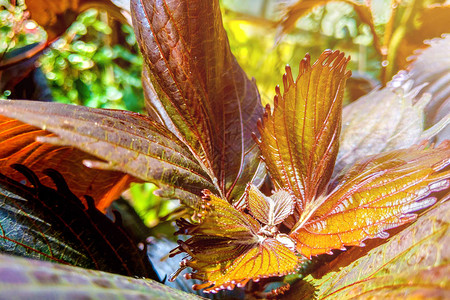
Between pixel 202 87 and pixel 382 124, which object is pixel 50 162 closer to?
pixel 202 87

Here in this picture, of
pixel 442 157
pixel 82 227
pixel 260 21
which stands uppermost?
pixel 260 21

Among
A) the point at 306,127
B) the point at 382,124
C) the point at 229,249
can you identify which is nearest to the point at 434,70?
the point at 382,124

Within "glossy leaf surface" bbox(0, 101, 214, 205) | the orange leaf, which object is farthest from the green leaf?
the orange leaf

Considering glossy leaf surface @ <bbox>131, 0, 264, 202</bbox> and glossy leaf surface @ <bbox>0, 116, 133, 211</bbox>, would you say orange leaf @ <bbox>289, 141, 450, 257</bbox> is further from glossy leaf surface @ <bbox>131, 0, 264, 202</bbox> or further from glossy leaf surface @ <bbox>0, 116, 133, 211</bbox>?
glossy leaf surface @ <bbox>0, 116, 133, 211</bbox>

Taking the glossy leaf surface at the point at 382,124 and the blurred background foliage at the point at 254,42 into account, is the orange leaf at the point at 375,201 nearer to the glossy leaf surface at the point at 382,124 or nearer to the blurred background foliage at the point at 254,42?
the glossy leaf surface at the point at 382,124

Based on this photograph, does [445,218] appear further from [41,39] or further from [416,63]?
[41,39]

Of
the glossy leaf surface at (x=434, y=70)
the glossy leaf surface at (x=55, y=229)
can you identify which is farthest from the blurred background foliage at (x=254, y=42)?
the glossy leaf surface at (x=55, y=229)

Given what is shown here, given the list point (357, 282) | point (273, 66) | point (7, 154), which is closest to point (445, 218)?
point (357, 282)
